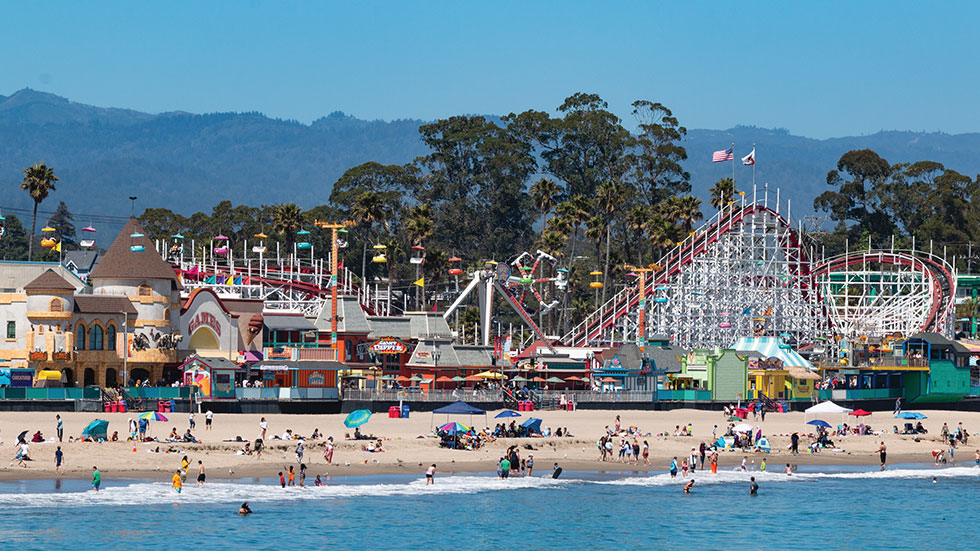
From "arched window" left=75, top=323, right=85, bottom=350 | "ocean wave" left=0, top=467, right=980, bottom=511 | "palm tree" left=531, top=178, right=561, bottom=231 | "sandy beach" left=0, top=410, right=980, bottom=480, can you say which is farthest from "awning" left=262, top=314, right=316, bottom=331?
"palm tree" left=531, top=178, right=561, bottom=231

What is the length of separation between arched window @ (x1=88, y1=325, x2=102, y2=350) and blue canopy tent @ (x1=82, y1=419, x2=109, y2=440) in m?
20.5

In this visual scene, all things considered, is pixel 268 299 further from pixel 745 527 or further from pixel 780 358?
pixel 745 527

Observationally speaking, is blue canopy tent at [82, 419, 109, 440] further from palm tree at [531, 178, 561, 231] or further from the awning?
palm tree at [531, 178, 561, 231]

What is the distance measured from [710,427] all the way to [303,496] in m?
29.6

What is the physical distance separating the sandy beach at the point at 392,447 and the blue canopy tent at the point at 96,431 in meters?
0.65

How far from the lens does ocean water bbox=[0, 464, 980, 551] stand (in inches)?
1561

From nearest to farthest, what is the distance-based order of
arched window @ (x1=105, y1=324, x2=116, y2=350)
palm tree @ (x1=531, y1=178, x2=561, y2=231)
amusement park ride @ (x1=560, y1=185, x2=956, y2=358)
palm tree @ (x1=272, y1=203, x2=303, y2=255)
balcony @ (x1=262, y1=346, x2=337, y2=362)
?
arched window @ (x1=105, y1=324, x2=116, y2=350) < balcony @ (x1=262, y1=346, x2=337, y2=362) < amusement park ride @ (x1=560, y1=185, x2=956, y2=358) < palm tree @ (x1=272, y1=203, x2=303, y2=255) < palm tree @ (x1=531, y1=178, x2=561, y2=231)

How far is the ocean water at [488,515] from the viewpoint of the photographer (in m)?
39.7

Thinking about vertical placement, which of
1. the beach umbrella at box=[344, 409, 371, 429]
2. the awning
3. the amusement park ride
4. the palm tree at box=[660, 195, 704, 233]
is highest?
the palm tree at box=[660, 195, 704, 233]

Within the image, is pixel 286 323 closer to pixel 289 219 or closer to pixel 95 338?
pixel 95 338

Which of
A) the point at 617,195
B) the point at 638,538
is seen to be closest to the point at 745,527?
the point at 638,538

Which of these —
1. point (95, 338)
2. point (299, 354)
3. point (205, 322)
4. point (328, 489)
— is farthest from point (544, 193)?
point (328, 489)

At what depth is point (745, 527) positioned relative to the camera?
4425cm

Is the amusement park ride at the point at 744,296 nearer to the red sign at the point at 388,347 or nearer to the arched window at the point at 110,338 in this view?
the red sign at the point at 388,347
